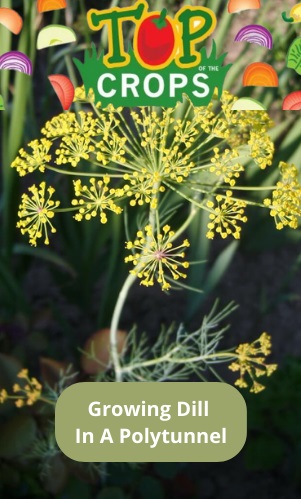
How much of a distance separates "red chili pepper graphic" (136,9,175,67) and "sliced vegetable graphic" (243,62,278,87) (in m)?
0.12

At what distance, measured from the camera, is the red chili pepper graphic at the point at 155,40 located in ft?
1.99

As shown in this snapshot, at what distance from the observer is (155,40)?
2.01 feet

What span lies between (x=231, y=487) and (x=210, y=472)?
0.13 feet

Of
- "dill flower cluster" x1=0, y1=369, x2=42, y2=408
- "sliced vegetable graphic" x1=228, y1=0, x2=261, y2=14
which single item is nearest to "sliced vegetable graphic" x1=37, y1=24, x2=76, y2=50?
"sliced vegetable graphic" x1=228, y1=0, x2=261, y2=14

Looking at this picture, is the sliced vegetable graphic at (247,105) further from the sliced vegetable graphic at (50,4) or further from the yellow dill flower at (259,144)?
the sliced vegetable graphic at (50,4)

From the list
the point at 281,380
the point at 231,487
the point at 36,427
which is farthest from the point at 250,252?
the point at 36,427

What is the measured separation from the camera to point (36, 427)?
852mm

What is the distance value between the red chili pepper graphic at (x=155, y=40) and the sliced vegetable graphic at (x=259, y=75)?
0.39 ft

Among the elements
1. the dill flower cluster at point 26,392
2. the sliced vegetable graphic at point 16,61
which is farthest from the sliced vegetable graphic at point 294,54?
the dill flower cluster at point 26,392

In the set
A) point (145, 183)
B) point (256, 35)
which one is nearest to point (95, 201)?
point (145, 183)

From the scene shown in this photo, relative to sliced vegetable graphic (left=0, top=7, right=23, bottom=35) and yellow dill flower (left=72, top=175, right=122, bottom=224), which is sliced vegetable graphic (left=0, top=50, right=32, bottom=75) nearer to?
sliced vegetable graphic (left=0, top=7, right=23, bottom=35)

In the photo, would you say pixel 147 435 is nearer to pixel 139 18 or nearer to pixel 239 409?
pixel 239 409

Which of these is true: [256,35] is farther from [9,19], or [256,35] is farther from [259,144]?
[9,19]

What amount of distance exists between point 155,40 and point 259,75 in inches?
6.6
